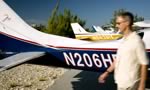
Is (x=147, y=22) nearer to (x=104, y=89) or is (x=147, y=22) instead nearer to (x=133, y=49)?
(x=104, y=89)

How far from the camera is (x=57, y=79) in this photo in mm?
9227

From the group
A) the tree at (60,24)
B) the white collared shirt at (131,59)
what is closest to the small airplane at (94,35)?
the tree at (60,24)

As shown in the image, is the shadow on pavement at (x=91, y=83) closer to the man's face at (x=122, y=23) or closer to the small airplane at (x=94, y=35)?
the man's face at (x=122, y=23)

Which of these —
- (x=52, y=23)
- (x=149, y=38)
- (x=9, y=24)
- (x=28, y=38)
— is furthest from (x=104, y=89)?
(x=52, y=23)

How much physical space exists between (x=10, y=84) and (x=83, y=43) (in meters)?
2.26

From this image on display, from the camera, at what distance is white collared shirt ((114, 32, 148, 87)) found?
11.7ft

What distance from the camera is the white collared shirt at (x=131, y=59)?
11.7 feet

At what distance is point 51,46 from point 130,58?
14.2 ft

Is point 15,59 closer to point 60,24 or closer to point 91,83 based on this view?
point 91,83

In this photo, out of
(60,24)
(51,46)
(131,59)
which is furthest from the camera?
(60,24)

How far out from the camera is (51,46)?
7.80 meters

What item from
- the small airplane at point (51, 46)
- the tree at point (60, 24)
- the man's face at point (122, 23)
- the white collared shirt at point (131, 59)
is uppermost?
the man's face at point (122, 23)

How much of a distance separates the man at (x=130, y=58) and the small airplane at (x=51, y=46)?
3.16 m

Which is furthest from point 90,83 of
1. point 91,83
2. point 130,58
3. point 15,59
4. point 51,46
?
point 130,58
